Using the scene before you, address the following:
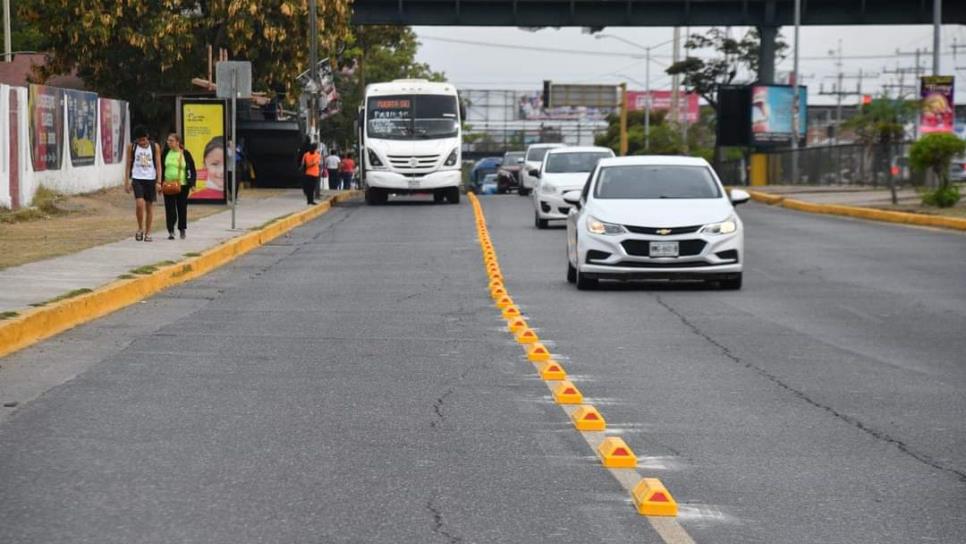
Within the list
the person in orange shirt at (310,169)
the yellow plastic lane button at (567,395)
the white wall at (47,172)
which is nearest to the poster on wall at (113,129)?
the white wall at (47,172)

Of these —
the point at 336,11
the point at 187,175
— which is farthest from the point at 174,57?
the point at 187,175

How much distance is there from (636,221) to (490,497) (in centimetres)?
1143

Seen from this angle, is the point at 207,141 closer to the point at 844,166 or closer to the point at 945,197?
the point at 945,197

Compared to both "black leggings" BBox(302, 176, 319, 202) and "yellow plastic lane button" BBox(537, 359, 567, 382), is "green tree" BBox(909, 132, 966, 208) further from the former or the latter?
"yellow plastic lane button" BBox(537, 359, 567, 382)

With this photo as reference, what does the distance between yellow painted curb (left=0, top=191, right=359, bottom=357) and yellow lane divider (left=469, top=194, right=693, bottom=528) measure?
147 inches

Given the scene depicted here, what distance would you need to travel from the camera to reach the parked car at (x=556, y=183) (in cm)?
3241

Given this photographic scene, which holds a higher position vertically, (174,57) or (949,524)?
(174,57)

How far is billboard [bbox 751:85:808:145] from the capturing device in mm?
68438

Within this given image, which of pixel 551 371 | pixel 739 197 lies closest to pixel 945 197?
pixel 739 197

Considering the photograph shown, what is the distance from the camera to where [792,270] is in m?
22.1

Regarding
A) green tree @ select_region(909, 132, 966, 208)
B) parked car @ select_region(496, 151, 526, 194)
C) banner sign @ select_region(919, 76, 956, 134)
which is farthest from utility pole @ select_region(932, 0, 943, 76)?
parked car @ select_region(496, 151, 526, 194)

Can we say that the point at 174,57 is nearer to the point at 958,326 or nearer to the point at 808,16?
the point at 808,16

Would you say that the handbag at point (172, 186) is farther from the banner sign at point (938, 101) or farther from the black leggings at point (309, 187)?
the banner sign at point (938, 101)

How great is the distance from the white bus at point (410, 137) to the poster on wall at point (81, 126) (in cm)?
722
